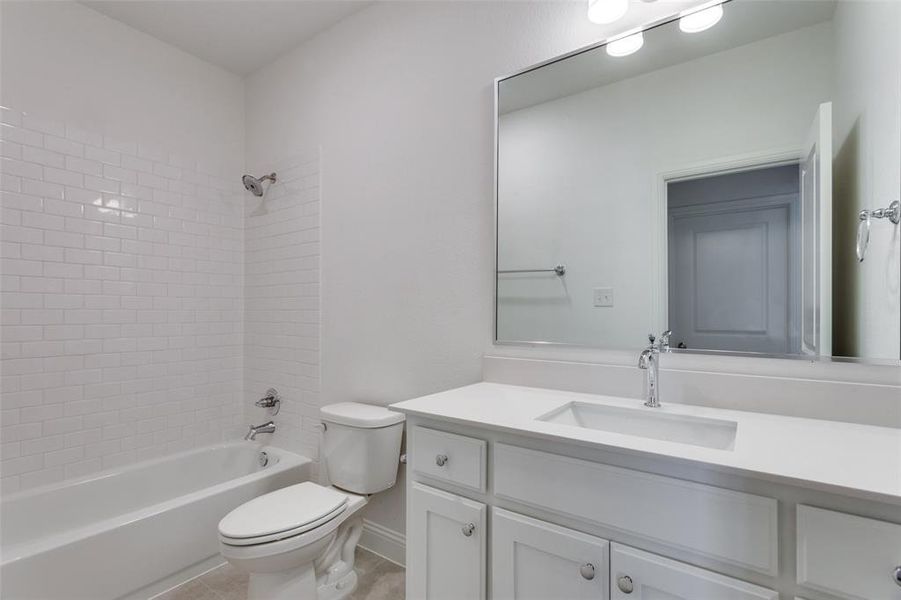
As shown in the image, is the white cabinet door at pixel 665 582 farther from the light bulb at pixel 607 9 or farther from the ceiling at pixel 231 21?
the ceiling at pixel 231 21

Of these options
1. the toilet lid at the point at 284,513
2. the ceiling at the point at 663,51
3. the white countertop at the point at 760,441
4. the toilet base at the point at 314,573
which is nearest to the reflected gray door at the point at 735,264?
the white countertop at the point at 760,441

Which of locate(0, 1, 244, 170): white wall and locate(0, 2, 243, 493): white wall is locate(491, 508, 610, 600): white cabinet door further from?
locate(0, 1, 244, 170): white wall

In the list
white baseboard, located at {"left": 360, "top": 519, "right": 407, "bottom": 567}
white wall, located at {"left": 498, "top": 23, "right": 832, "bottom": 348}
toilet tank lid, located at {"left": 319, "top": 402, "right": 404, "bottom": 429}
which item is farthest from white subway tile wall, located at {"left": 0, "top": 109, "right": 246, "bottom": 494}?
white wall, located at {"left": 498, "top": 23, "right": 832, "bottom": 348}

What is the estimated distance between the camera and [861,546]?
71 cm

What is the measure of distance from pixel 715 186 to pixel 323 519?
1.67 meters

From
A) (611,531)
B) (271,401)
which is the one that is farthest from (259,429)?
(611,531)

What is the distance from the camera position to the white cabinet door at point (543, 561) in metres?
0.95

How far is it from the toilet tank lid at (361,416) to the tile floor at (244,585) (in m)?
0.67

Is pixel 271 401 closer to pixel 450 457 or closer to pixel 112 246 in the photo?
pixel 112 246

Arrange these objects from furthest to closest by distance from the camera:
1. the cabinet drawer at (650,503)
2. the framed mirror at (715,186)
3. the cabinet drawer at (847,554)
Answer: the framed mirror at (715,186)
the cabinet drawer at (650,503)
the cabinet drawer at (847,554)

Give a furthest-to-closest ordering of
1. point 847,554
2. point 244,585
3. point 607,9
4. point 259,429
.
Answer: point 259,429, point 244,585, point 607,9, point 847,554

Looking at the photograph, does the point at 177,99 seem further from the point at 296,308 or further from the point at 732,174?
the point at 732,174

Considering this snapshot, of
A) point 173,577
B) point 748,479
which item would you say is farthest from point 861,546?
point 173,577

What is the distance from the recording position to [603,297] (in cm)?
149
